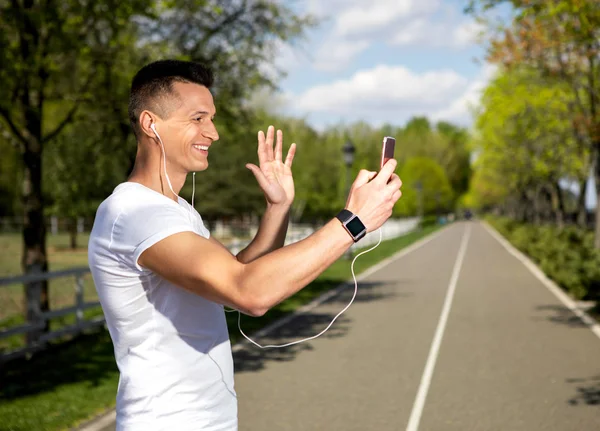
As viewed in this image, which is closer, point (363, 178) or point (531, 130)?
point (363, 178)

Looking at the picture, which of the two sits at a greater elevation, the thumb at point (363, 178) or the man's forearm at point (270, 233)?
the thumb at point (363, 178)

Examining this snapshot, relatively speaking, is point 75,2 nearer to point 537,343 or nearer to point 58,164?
point 537,343

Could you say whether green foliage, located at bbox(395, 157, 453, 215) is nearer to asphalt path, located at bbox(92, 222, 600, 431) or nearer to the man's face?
asphalt path, located at bbox(92, 222, 600, 431)

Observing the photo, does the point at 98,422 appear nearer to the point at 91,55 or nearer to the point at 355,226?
the point at 355,226

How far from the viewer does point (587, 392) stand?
8.30 m

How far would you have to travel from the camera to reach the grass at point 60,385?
7000 millimetres

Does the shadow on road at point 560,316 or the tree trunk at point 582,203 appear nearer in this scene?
the shadow on road at point 560,316

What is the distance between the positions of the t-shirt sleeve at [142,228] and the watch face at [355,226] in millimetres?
386

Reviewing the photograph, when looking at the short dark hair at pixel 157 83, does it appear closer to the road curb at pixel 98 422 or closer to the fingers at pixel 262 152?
the fingers at pixel 262 152

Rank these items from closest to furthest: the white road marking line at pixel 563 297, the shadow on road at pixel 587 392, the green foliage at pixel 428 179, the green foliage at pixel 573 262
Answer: the shadow on road at pixel 587 392, the white road marking line at pixel 563 297, the green foliage at pixel 573 262, the green foliage at pixel 428 179

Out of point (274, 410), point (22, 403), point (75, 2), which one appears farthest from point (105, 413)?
point (75, 2)

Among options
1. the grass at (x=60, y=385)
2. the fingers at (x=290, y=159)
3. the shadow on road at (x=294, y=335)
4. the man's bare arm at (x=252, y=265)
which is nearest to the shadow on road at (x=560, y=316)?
the shadow on road at (x=294, y=335)

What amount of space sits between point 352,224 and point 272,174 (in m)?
0.61

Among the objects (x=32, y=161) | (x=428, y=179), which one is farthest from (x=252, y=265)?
(x=428, y=179)
